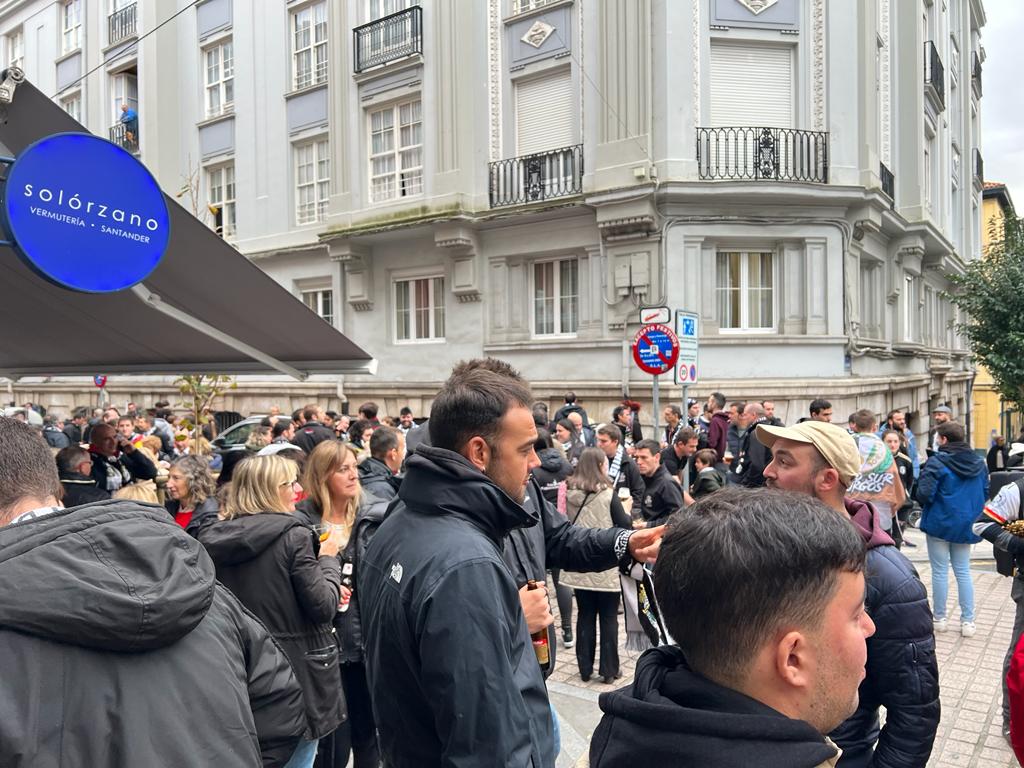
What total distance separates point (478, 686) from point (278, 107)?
21203 millimetres

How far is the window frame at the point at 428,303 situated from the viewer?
57.9 ft

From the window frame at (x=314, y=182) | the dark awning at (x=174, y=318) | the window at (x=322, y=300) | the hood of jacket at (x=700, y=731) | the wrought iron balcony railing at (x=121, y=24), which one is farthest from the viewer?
the wrought iron balcony railing at (x=121, y=24)

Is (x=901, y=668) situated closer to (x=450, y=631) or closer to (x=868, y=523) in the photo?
(x=868, y=523)

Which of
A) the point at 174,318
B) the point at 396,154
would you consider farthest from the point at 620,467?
the point at 396,154

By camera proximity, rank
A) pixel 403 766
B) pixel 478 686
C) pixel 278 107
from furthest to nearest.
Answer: pixel 278 107 < pixel 403 766 < pixel 478 686

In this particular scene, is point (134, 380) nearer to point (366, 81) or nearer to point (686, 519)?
point (366, 81)

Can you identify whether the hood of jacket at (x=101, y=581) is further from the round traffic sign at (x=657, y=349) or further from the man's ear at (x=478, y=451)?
the round traffic sign at (x=657, y=349)

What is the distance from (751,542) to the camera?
52.5 inches

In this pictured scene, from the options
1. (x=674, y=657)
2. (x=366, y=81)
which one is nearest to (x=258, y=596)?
(x=674, y=657)

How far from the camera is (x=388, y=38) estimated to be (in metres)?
17.6

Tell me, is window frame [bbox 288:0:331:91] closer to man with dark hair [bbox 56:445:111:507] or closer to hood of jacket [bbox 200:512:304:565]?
man with dark hair [bbox 56:445:111:507]

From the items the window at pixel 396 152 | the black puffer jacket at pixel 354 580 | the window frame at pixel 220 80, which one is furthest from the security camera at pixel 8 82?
the window frame at pixel 220 80

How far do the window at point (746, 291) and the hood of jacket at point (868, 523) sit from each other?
12.5 metres

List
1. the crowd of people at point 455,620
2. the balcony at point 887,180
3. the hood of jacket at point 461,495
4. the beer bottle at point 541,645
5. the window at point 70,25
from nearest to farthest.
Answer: the crowd of people at point 455,620 < the hood of jacket at point 461,495 < the beer bottle at point 541,645 < the balcony at point 887,180 < the window at point 70,25
